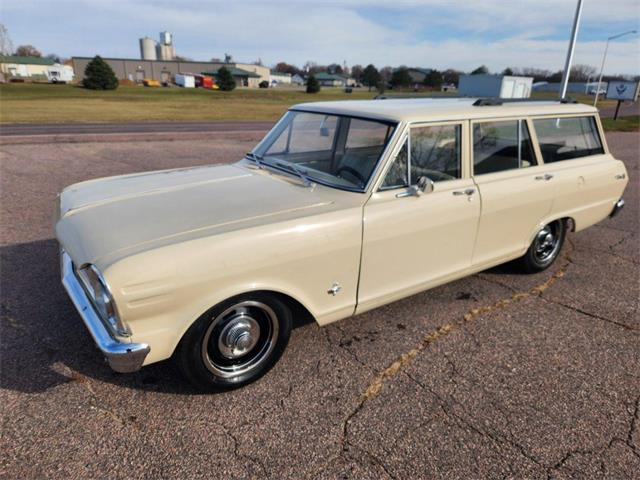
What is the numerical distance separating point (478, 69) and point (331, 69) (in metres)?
92.0

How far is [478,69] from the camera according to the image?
69250 millimetres

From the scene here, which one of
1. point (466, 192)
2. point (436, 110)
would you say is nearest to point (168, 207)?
point (436, 110)

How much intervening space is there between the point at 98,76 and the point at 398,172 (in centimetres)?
5335

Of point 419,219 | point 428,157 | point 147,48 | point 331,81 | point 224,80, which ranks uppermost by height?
point 147,48

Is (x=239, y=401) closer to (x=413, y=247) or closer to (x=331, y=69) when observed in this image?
(x=413, y=247)

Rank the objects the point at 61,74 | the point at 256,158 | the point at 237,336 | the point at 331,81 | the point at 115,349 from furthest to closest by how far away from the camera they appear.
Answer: the point at 331,81
the point at 61,74
the point at 256,158
the point at 237,336
the point at 115,349

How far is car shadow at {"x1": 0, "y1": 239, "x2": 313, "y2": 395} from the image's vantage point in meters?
2.85

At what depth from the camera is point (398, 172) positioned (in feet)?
10.5

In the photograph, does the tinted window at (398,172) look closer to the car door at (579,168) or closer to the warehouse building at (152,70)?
the car door at (579,168)

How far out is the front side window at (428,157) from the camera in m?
3.20

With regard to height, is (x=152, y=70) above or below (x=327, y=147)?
above

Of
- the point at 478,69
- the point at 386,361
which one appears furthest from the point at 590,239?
the point at 478,69

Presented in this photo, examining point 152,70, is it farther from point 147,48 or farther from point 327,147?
point 327,147

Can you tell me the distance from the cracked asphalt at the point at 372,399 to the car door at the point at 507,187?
0.53 meters
